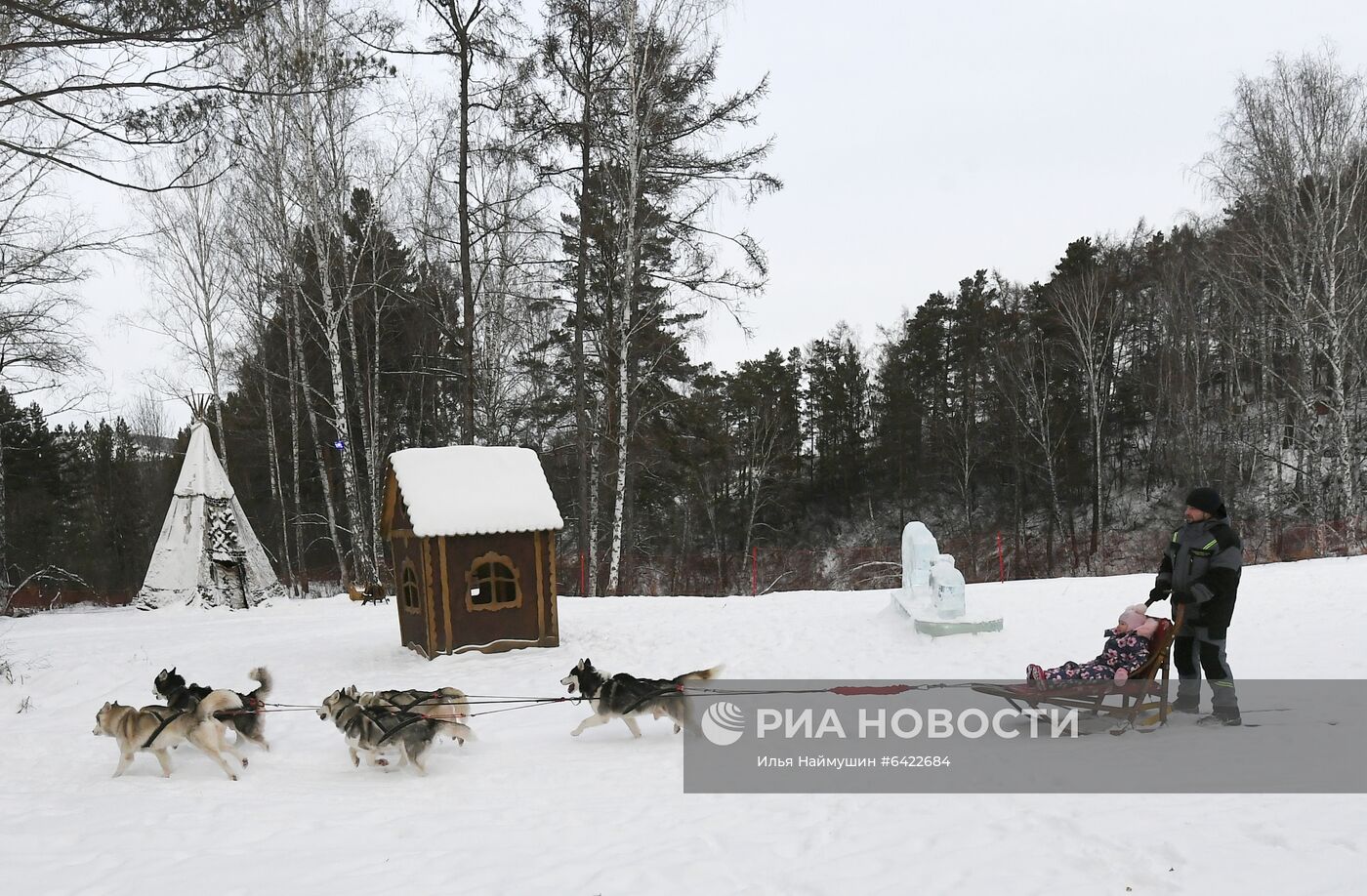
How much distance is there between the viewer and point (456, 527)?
991 cm

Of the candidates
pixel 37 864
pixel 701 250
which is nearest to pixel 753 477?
pixel 701 250

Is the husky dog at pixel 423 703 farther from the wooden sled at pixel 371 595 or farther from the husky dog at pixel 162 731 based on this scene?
the wooden sled at pixel 371 595

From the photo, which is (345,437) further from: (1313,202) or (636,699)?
(1313,202)

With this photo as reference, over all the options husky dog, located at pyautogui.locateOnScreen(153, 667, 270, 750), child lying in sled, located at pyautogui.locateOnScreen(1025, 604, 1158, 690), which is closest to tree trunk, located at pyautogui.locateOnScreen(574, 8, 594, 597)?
husky dog, located at pyautogui.locateOnScreen(153, 667, 270, 750)

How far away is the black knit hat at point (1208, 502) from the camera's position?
5.71 meters

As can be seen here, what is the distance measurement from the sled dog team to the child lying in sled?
2.45 m

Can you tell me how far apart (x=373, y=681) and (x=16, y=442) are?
2834 centimetres

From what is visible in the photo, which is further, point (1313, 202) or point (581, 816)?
point (1313, 202)

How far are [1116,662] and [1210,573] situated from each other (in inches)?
35.8

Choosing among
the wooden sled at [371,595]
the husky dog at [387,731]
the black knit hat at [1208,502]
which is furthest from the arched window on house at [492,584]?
the black knit hat at [1208,502]

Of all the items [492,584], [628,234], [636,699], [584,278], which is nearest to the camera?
[636,699]

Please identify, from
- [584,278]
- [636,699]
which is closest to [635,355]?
[584,278]

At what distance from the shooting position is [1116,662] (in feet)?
18.7

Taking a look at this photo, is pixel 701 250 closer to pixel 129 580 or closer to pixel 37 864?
pixel 37 864
